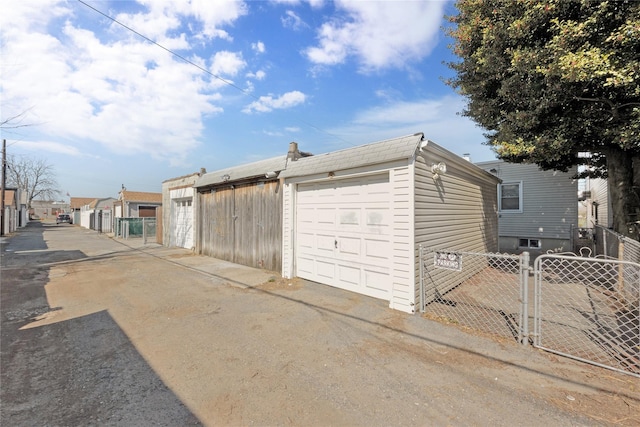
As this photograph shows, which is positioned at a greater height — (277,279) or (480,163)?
(480,163)

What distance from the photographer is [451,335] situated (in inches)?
156

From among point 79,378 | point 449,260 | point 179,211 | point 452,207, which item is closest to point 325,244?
point 449,260

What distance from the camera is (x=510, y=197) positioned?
13281 mm

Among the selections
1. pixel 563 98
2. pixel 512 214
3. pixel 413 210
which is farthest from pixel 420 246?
pixel 512 214

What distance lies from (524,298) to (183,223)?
1351 centimetres

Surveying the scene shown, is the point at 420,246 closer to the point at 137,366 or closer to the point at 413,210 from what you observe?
the point at 413,210

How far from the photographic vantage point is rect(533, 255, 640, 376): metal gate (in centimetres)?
324

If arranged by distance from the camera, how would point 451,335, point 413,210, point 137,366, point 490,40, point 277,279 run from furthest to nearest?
point 277,279
point 490,40
point 413,210
point 451,335
point 137,366

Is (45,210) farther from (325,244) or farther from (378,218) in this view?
(378,218)

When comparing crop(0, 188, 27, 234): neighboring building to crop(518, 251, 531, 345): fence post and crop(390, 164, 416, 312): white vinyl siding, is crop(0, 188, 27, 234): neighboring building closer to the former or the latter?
crop(390, 164, 416, 312): white vinyl siding

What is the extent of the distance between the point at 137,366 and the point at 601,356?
5395 mm

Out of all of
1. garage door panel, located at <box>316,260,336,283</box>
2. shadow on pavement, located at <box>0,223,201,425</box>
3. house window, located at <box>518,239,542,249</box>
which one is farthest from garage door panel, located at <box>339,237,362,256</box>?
house window, located at <box>518,239,542,249</box>

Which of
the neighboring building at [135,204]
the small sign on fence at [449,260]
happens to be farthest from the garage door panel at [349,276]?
the neighboring building at [135,204]

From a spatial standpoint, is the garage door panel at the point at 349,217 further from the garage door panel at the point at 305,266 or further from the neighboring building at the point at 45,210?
the neighboring building at the point at 45,210
